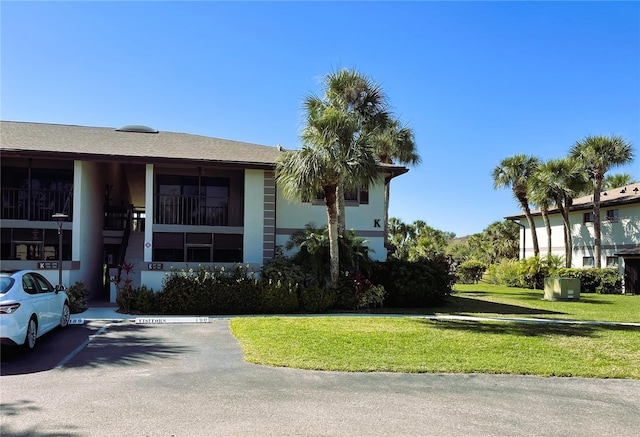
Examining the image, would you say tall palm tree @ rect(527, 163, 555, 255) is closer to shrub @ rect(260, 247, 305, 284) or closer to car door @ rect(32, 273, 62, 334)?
shrub @ rect(260, 247, 305, 284)

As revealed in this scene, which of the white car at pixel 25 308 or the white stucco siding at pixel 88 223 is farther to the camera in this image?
the white stucco siding at pixel 88 223

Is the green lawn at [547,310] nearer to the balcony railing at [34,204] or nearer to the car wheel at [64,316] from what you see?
the car wheel at [64,316]

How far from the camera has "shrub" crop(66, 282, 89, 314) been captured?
13898 mm

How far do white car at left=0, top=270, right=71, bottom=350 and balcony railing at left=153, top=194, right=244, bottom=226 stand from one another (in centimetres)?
771

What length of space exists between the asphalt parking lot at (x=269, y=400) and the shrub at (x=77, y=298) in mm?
5793

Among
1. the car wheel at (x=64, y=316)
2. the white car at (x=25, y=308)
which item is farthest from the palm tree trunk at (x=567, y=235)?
the white car at (x=25, y=308)

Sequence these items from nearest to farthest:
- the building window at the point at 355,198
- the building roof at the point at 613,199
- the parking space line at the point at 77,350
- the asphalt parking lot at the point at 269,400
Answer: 1. the asphalt parking lot at the point at 269,400
2. the parking space line at the point at 77,350
3. the building window at the point at 355,198
4. the building roof at the point at 613,199

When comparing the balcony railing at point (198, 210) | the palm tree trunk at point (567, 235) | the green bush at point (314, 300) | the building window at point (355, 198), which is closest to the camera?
the green bush at point (314, 300)

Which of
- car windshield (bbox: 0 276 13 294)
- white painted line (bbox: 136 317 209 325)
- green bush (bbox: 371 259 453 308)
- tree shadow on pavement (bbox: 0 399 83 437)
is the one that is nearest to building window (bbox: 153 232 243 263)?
white painted line (bbox: 136 317 209 325)

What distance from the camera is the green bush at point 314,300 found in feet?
49.5

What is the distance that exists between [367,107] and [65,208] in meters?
11.5

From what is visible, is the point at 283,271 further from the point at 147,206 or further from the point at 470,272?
the point at 470,272

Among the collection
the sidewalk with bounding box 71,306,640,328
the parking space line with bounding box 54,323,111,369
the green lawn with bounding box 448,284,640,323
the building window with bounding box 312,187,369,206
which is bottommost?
the green lawn with bounding box 448,284,640,323

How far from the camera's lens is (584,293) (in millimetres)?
28016
